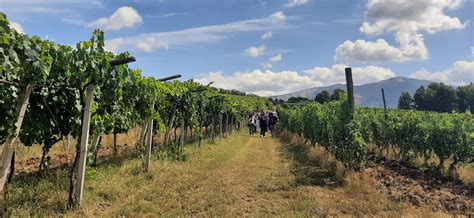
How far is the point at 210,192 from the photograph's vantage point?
7.33 metres

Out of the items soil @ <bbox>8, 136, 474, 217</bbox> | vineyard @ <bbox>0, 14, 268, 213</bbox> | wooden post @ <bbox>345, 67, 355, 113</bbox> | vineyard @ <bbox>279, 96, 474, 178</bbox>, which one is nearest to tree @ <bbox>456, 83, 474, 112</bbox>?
vineyard @ <bbox>279, 96, 474, 178</bbox>

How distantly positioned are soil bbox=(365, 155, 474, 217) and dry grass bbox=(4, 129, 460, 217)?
0.53 metres

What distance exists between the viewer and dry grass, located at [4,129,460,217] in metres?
5.98

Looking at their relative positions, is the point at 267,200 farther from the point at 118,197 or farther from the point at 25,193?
the point at 25,193

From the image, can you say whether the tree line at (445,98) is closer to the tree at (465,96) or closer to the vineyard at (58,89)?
the tree at (465,96)

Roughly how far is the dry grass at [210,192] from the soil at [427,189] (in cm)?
53

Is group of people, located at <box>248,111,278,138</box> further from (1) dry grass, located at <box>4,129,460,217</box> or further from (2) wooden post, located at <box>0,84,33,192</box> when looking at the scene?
(2) wooden post, located at <box>0,84,33,192</box>

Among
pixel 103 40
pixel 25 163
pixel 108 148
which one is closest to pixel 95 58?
pixel 103 40

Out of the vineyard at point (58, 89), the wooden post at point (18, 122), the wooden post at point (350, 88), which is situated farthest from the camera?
the wooden post at point (350, 88)

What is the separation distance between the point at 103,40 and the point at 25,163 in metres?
5.94

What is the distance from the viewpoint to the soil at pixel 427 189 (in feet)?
22.8

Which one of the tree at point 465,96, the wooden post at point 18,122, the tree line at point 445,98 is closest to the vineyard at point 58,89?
Result: the wooden post at point 18,122

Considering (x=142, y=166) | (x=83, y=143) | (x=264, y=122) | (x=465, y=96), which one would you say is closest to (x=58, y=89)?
(x=83, y=143)

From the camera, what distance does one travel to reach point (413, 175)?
33.4 ft
